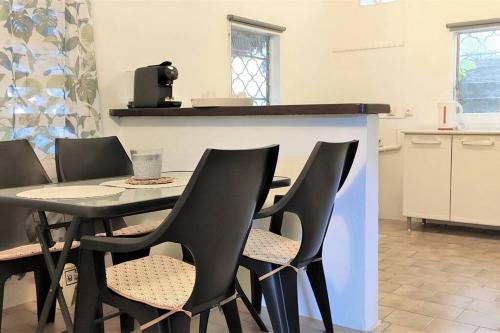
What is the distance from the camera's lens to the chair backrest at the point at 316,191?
1.98 m

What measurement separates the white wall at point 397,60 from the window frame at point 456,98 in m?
0.06

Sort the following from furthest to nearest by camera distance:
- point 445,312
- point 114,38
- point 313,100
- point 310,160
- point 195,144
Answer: point 313,100
point 114,38
point 195,144
point 445,312
point 310,160

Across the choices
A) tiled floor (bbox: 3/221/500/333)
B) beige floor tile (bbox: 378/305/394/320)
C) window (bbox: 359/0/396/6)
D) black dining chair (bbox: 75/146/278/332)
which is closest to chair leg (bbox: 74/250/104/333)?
black dining chair (bbox: 75/146/278/332)

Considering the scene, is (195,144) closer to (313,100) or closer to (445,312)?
(445,312)

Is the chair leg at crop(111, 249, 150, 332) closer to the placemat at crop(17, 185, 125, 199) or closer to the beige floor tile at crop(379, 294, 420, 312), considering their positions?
the placemat at crop(17, 185, 125, 199)

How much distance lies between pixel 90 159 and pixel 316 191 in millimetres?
1402

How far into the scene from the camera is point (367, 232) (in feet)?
8.06

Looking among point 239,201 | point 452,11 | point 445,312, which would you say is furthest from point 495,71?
point 239,201

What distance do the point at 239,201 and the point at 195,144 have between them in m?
1.50

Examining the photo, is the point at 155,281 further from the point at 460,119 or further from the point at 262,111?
the point at 460,119

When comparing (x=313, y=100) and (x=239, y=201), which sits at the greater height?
(x=313, y=100)

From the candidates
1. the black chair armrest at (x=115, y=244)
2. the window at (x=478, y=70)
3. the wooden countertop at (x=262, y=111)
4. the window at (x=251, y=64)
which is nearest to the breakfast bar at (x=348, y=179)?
the wooden countertop at (x=262, y=111)

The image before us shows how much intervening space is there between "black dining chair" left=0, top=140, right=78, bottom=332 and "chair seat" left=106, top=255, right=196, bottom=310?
0.50 meters

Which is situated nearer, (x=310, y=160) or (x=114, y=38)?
(x=310, y=160)
